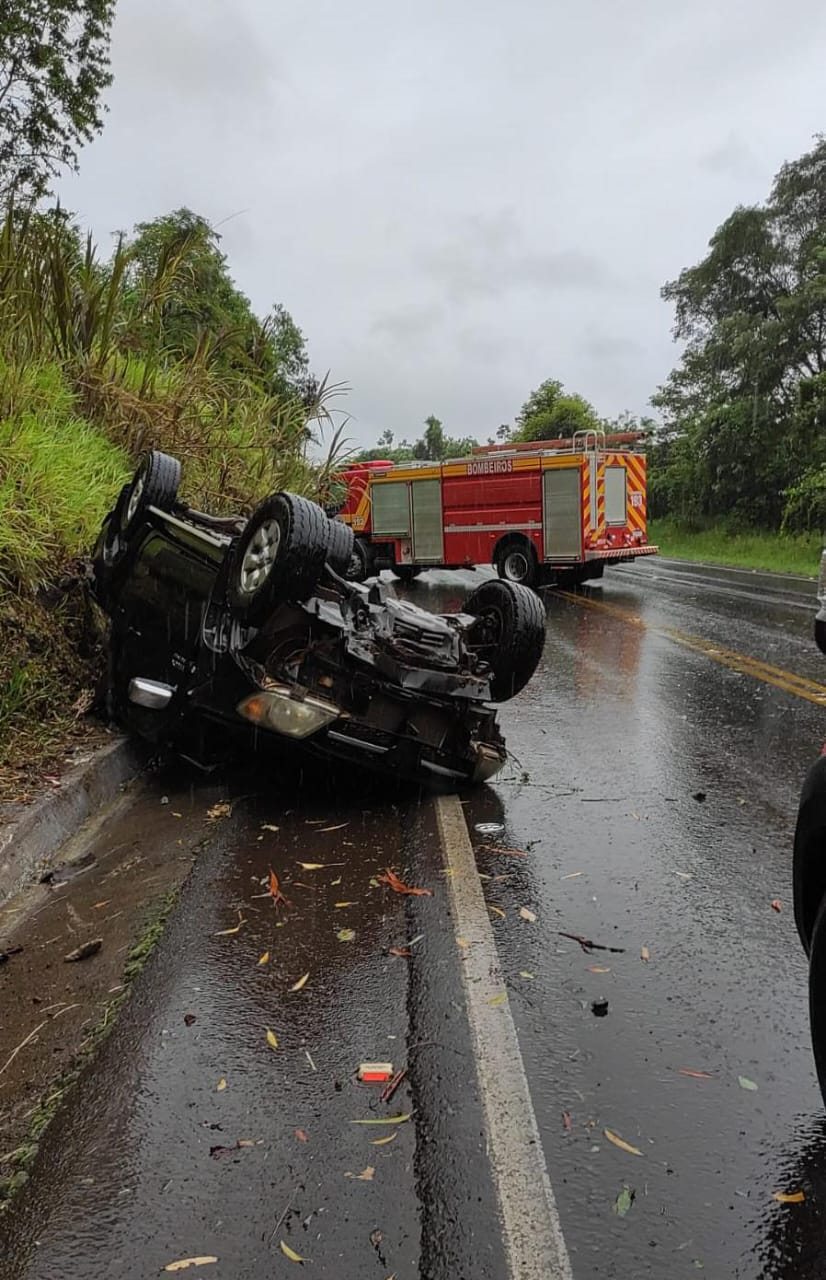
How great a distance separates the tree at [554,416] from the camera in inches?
1908

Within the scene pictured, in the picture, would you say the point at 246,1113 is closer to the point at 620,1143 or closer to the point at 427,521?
the point at 620,1143

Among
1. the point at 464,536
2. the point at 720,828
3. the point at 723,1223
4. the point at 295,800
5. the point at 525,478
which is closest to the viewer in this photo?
the point at 723,1223

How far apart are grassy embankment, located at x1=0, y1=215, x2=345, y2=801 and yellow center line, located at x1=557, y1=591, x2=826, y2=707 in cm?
430

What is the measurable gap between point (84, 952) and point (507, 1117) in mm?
1665

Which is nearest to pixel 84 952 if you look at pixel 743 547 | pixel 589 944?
pixel 589 944

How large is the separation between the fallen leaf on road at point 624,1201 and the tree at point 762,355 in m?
24.2

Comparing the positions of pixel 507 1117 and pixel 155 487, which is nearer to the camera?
pixel 507 1117

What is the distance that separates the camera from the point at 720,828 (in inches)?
178

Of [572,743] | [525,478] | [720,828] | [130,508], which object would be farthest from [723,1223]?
[525,478]

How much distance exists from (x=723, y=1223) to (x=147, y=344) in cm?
900

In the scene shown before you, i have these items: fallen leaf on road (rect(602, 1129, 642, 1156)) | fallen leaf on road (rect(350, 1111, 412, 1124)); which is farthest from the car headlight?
fallen leaf on road (rect(602, 1129, 642, 1156))

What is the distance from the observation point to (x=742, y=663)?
28.9 ft

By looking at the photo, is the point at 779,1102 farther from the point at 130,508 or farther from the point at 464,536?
the point at 464,536

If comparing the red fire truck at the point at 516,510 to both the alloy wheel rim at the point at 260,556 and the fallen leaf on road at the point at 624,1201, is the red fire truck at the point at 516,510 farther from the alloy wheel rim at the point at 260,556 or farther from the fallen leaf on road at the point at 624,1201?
the fallen leaf on road at the point at 624,1201
